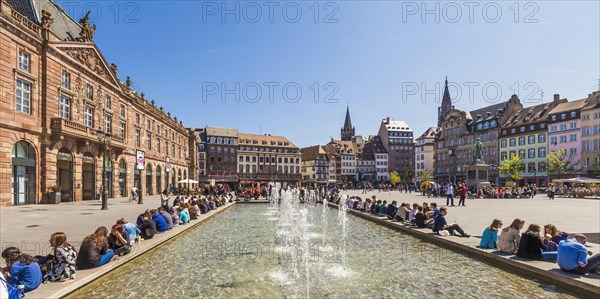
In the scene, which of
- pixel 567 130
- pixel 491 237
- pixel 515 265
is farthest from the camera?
pixel 567 130

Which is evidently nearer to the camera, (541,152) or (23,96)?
(23,96)

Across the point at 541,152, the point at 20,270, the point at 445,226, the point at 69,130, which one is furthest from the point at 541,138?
the point at 20,270

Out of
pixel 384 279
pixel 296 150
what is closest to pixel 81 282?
pixel 384 279

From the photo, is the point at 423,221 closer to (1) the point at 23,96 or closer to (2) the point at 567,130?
(1) the point at 23,96

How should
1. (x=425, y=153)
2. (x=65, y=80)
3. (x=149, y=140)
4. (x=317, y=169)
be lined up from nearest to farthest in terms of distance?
1. (x=65, y=80)
2. (x=149, y=140)
3. (x=425, y=153)
4. (x=317, y=169)

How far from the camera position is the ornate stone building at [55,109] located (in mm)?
25938

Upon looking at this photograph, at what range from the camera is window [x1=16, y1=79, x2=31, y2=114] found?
27.0 metres

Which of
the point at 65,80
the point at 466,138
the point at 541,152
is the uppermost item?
the point at 65,80

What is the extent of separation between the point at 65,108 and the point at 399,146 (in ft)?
409

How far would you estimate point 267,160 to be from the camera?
371ft

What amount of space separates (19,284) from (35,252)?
4503 mm

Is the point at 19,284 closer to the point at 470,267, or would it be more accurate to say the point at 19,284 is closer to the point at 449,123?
the point at 470,267

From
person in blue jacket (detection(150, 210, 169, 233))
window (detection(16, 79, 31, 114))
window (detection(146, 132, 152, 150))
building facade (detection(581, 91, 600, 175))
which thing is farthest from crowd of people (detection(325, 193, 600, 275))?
building facade (detection(581, 91, 600, 175))

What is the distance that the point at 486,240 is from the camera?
11859 millimetres
